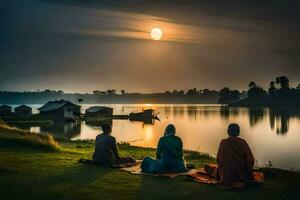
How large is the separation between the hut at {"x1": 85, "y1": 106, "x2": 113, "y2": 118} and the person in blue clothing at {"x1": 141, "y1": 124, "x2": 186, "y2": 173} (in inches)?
3542

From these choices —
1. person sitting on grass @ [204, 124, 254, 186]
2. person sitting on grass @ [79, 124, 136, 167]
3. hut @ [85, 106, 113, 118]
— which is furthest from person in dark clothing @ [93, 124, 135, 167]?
hut @ [85, 106, 113, 118]

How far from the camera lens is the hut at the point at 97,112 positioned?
10325cm

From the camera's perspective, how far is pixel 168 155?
13258mm

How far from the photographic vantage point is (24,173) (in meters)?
12.6

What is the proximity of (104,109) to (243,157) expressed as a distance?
98.3 m

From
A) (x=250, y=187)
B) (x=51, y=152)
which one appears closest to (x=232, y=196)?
(x=250, y=187)

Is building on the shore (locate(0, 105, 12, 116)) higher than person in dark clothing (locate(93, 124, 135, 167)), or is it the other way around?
building on the shore (locate(0, 105, 12, 116))

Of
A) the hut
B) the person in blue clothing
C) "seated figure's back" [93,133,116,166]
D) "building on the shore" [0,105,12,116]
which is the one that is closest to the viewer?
the person in blue clothing

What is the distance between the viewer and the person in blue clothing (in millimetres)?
13234

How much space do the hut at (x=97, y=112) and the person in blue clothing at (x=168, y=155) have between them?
89956 mm

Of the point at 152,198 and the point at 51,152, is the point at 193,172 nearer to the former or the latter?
the point at 152,198

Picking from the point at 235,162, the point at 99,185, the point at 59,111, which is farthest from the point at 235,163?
the point at 59,111

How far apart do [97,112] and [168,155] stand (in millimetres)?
94137

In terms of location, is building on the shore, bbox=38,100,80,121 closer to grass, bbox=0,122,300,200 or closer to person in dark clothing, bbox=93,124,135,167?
grass, bbox=0,122,300,200
